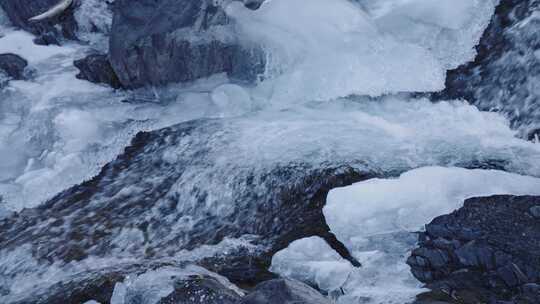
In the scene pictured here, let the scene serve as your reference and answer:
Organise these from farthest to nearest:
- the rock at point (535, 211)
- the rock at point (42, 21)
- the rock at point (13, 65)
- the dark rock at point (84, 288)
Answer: the rock at point (42, 21), the rock at point (13, 65), the dark rock at point (84, 288), the rock at point (535, 211)

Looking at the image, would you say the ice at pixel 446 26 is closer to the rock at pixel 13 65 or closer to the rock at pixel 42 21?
the rock at pixel 42 21

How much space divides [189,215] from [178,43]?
257 centimetres

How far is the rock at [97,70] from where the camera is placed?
23.4 feet

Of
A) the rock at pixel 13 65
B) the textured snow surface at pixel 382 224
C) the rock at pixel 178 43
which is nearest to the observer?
the textured snow surface at pixel 382 224

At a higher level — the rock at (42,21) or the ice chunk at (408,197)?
the ice chunk at (408,197)

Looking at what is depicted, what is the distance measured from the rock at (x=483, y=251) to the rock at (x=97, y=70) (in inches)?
200

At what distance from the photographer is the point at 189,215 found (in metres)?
4.99

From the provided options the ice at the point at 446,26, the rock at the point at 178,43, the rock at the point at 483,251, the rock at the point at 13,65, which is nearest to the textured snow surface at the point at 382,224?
the rock at the point at 483,251

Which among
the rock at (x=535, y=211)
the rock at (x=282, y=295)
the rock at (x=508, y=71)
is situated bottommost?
the rock at (x=282, y=295)

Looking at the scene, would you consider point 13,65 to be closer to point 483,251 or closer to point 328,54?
point 328,54

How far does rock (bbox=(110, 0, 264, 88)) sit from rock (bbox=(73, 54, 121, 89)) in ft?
1.48

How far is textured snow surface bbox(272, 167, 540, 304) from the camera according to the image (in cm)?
368

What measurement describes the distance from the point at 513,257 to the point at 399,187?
3.90 ft

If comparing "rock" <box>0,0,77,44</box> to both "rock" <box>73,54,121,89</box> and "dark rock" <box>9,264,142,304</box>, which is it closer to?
"rock" <box>73,54,121,89</box>
